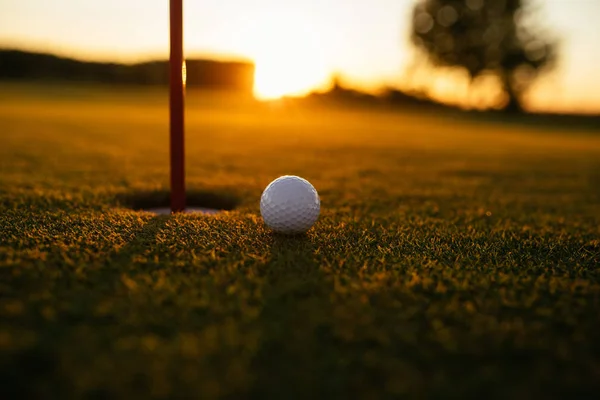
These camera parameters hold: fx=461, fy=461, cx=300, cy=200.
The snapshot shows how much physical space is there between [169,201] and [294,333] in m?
2.83

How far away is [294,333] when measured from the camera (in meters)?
1.78

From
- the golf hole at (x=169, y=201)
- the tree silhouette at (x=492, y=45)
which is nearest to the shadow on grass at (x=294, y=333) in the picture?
the golf hole at (x=169, y=201)

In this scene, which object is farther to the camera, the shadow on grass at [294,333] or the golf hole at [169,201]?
the golf hole at [169,201]

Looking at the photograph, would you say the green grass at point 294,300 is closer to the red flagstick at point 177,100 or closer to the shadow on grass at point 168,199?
the shadow on grass at point 168,199

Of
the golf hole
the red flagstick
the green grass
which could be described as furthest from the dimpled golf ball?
the golf hole

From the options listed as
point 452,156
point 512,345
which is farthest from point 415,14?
point 512,345

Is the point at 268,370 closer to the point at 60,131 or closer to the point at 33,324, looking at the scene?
the point at 33,324

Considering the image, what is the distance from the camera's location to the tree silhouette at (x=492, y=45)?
40.6m

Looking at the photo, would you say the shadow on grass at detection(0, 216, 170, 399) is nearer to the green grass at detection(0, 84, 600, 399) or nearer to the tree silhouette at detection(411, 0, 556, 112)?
the green grass at detection(0, 84, 600, 399)

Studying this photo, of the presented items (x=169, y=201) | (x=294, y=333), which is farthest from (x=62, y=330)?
(x=169, y=201)

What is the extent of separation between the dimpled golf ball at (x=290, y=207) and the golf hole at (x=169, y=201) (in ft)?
3.78

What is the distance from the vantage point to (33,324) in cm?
180

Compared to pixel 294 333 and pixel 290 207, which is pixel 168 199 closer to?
pixel 290 207

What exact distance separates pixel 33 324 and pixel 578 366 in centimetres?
206
